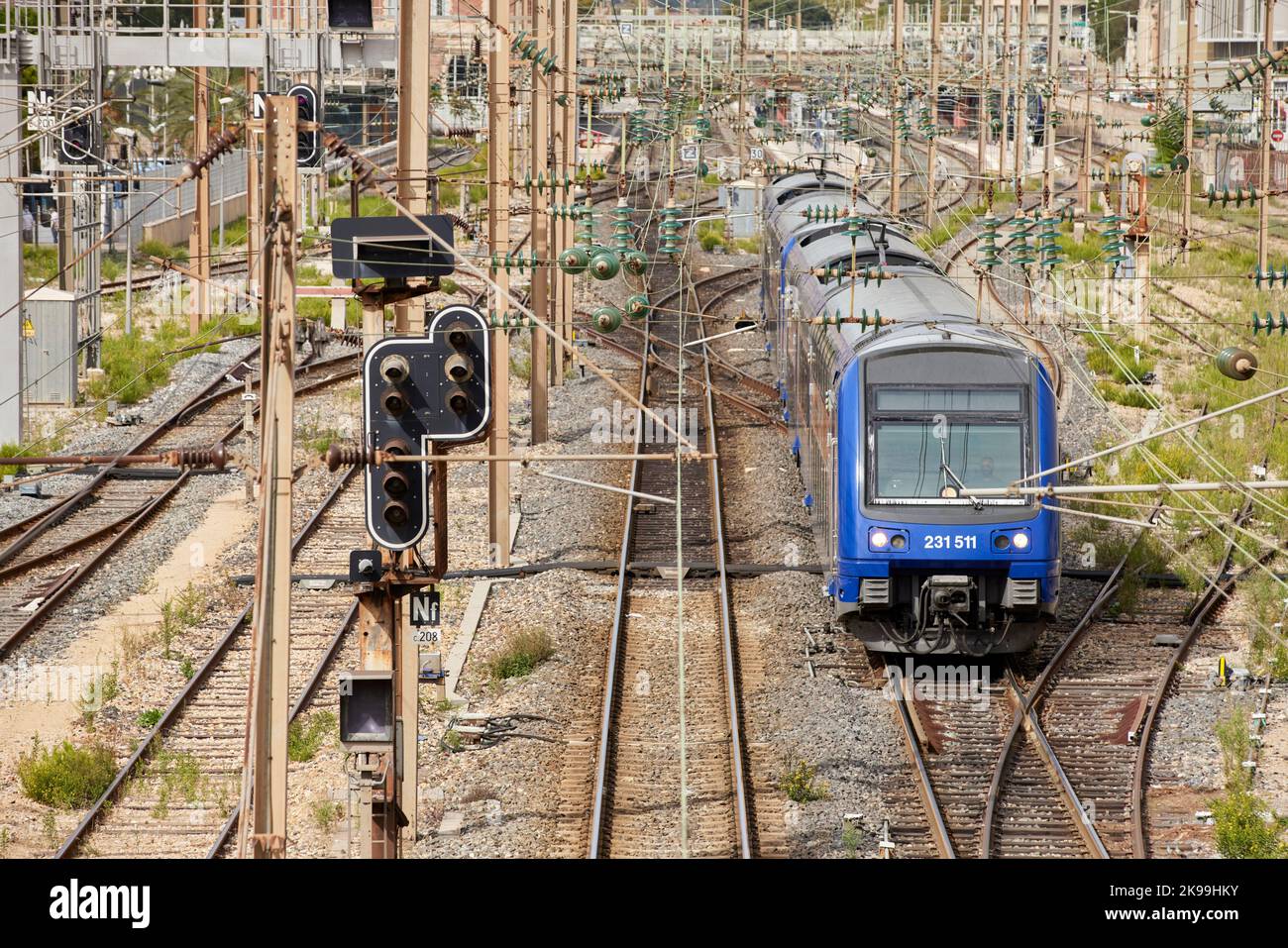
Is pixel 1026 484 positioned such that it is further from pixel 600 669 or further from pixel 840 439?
pixel 600 669

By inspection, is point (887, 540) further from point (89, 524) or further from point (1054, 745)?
point (89, 524)

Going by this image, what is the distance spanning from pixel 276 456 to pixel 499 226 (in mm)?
9833

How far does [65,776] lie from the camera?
12.9 metres

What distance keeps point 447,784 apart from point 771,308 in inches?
583

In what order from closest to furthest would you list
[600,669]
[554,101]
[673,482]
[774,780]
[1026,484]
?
[774,780], [1026,484], [600,669], [673,482], [554,101]

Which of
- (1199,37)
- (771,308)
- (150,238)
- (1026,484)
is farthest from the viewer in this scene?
(1199,37)

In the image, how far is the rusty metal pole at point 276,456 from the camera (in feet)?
28.5

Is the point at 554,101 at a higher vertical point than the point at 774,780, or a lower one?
higher

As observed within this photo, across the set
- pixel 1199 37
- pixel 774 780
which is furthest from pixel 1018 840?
pixel 1199 37

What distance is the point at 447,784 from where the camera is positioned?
42.7 ft

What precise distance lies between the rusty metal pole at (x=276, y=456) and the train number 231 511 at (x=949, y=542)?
257 inches

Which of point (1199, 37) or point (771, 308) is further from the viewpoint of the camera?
point (1199, 37)

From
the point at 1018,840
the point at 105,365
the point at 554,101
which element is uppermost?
the point at 554,101

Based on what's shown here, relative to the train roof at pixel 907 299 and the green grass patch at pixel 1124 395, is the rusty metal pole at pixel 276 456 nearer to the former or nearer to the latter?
the train roof at pixel 907 299
